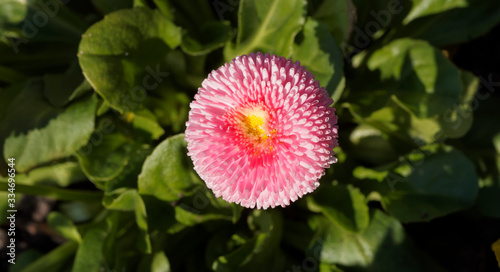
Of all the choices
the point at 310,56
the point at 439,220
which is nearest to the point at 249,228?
the point at 310,56

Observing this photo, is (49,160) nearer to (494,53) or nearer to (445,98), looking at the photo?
(445,98)

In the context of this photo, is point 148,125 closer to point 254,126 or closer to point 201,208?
point 201,208

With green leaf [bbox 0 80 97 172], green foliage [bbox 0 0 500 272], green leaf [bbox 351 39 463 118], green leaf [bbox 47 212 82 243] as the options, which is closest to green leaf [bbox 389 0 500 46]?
green foliage [bbox 0 0 500 272]

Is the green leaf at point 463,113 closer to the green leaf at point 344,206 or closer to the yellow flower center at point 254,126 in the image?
the green leaf at point 344,206

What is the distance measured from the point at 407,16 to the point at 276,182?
137 cm

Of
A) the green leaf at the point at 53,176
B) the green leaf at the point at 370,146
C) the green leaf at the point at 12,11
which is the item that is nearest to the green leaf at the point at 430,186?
the green leaf at the point at 370,146

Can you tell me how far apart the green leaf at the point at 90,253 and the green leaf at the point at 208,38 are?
884mm

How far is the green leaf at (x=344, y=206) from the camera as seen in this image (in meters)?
1.96
